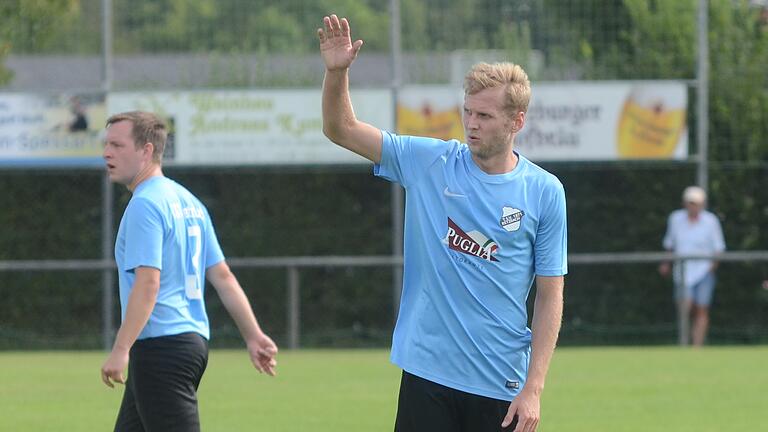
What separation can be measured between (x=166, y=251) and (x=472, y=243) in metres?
1.76

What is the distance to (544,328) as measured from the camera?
5.17m

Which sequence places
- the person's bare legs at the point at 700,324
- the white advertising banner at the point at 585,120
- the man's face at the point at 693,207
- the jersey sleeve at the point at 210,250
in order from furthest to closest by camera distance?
the white advertising banner at the point at 585,120 < the person's bare legs at the point at 700,324 < the man's face at the point at 693,207 < the jersey sleeve at the point at 210,250

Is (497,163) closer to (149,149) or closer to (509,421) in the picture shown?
(509,421)

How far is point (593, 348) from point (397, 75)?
4038 mm

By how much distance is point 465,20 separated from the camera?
17859 mm

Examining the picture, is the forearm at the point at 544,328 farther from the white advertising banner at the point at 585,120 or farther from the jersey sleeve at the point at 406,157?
the white advertising banner at the point at 585,120

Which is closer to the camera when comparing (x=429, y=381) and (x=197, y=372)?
(x=429, y=381)

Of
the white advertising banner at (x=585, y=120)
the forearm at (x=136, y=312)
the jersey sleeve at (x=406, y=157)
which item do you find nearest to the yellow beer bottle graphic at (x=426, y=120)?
the white advertising banner at (x=585, y=120)

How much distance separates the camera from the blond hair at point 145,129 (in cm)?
643

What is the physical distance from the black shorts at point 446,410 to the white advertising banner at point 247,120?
12.3 metres

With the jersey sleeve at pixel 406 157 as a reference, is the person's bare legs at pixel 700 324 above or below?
below

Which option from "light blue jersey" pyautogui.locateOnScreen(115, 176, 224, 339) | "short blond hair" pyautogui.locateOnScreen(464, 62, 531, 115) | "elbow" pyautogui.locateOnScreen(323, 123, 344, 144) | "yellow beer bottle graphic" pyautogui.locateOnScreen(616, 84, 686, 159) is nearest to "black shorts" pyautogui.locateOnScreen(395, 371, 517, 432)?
"elbow" pyautogui.locateOnScreen(323, 123, 344, 144)

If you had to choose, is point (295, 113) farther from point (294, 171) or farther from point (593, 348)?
point (593, 348)

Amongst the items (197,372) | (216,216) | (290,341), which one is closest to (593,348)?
(290,341)
